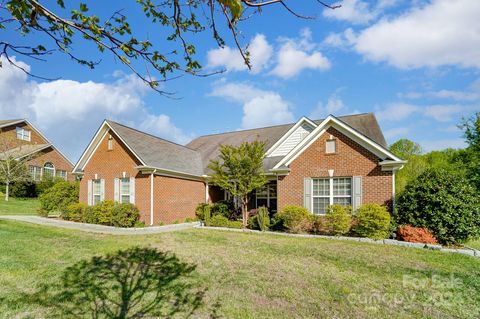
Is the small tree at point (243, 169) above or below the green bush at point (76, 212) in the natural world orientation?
above

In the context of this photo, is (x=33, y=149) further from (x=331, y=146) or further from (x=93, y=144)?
(x=331, y=146)

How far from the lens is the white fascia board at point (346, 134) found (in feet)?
41.4

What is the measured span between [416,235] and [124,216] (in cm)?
1305

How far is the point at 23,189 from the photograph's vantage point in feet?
94.4

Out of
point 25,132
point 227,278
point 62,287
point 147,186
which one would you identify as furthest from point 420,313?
point 25,132

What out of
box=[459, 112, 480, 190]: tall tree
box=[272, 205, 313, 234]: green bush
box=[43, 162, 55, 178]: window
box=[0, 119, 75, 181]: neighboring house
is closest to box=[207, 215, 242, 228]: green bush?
box=[272, 205, 313, 234]: green bush

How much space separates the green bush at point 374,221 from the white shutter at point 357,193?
3.49ft

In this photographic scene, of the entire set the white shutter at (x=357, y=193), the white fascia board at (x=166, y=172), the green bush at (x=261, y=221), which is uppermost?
the white fascia board at (x=166, y=172)

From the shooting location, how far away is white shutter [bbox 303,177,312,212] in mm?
13953

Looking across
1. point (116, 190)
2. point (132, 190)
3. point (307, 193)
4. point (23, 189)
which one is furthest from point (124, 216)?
point (23, 189)

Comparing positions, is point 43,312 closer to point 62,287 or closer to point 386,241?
point 62,287

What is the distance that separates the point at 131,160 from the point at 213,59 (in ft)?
45.6

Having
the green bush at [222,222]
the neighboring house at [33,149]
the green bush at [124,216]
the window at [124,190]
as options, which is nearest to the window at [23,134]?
the neighboring house at [33,149]

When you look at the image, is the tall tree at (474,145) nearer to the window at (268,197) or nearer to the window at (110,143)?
the window at (268,197)
